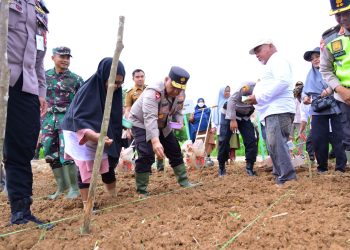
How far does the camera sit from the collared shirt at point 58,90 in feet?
14.4

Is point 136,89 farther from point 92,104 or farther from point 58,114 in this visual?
point 92,104

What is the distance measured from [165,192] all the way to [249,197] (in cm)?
103

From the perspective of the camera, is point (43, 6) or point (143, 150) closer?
point (43, 6)

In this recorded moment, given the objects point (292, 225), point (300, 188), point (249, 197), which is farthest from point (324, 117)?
point (292, 225)

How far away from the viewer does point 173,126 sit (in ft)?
13.5

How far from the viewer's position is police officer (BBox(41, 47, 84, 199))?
430 cm

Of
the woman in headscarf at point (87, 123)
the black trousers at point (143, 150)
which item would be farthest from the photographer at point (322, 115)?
the woman in headscarf at point (87, 123)

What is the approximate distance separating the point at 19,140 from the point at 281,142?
8.29 feet

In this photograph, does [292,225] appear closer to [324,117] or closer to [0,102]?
[0,102]

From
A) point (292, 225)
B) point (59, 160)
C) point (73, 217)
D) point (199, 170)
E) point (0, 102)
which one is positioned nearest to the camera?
point (0, 102)

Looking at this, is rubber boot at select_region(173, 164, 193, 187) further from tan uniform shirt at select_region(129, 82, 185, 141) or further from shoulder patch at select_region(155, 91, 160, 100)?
shoulder patch at select_region(155, 91, 160, 100)

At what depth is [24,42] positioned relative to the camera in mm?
2686

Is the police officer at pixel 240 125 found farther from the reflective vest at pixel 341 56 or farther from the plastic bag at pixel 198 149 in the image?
the reflective vest at pixel 341 56

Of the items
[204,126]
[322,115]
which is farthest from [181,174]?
[204,126]
